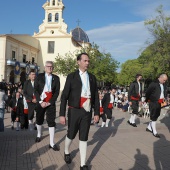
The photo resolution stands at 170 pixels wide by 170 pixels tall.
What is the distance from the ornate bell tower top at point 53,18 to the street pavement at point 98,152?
1929 inches

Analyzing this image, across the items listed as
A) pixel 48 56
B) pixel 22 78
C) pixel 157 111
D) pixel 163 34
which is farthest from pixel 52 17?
pixel 157 111

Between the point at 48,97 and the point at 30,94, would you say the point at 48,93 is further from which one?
the point at 30,94

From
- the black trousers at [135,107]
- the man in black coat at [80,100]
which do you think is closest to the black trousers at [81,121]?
the man in black coat at [80,100]

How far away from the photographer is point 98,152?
5742 millimetres

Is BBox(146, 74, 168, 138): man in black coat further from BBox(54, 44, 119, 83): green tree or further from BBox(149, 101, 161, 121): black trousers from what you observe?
BBox(54, 44, 119, 83): green tree

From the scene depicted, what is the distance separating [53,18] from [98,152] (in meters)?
52.7

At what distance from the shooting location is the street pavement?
15.7 feet

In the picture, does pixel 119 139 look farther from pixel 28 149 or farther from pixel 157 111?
pixel 28 149

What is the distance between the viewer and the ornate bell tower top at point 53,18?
2140 inches

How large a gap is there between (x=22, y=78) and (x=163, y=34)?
29013mm

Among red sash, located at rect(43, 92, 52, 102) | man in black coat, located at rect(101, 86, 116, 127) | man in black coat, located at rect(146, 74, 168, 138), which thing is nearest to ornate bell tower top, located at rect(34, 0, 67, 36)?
man in black coat, located at rect(101, 86, 116, 127)

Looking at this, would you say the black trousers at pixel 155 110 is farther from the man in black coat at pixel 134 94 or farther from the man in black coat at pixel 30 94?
the man in black coat at pixel 30 94

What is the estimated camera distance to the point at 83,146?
185 inches

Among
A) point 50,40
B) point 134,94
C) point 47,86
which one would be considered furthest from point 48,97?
point 50,40
